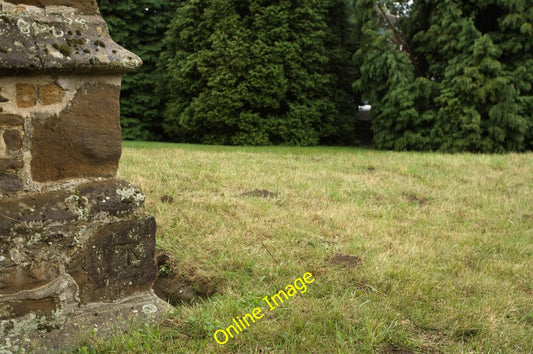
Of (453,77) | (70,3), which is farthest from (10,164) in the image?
(453,77)

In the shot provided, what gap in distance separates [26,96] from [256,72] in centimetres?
962

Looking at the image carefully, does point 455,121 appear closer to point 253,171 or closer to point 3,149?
point 253,171

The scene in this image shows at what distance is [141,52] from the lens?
1358cm

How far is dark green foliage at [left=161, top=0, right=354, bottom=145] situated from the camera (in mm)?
11539

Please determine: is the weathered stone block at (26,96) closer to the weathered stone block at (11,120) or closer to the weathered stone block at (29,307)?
the weathered stone block at (11,120)

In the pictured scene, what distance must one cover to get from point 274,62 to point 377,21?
2.83 metres

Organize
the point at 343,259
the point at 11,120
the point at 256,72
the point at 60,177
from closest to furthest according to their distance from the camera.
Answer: the point at 11,120, the point at 60,177, the point at 343,259, the point at 256,72

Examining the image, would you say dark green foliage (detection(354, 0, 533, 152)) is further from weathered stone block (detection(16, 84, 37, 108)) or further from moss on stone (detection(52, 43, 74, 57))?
weathered stone block (detection(16, 84, 37, 108))

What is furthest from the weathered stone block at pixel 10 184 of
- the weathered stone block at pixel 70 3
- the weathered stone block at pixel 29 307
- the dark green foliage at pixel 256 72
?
the dark green foliage at pixel 256 72

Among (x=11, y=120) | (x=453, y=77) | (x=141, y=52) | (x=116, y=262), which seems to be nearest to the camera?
(x=11, y=120)

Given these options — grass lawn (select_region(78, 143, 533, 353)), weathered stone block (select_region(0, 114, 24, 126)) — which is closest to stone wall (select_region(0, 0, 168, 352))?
weathered stone block (select_region(0, 114, 24, 126))

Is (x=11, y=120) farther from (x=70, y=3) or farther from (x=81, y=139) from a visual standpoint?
(x=70, y=3)

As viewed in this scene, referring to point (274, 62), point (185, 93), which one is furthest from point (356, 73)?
point (185, 93)

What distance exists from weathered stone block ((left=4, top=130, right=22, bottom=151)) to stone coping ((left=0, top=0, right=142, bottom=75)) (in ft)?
0.86
